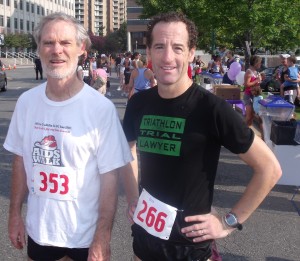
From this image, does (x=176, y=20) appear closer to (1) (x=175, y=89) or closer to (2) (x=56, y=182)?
(1) (x=175, y=89)

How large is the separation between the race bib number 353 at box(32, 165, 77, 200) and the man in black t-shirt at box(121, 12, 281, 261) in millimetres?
367

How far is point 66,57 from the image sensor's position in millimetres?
2332

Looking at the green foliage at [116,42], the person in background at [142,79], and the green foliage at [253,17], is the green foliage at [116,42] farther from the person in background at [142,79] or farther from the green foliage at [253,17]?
the person in background at [142,79]

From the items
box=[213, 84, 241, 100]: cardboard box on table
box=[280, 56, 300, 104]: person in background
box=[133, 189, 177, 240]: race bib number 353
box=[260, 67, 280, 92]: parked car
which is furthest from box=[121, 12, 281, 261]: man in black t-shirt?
box=[260, 67, 280, 92]: parked car

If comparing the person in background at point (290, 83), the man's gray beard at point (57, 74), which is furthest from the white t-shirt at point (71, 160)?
the person in background at point (290, 83)

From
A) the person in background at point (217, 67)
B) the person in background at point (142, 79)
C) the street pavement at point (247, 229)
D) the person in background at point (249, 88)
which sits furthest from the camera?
the person in background at point (217, 67)

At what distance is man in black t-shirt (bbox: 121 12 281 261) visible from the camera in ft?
6.98

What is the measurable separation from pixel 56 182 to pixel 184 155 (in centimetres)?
65

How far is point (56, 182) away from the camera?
2.33 m

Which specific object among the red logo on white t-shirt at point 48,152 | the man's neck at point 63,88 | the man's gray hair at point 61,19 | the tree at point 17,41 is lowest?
the red logo on white t-shirt at point 48,152

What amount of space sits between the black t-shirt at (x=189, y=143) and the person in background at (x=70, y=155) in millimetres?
217

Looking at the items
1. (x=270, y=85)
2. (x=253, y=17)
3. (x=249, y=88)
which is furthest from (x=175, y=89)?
(x=270, y=85)

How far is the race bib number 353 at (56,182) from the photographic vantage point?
231 cm

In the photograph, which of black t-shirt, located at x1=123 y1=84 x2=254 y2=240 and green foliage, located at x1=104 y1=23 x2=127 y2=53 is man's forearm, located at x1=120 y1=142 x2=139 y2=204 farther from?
green foliage, located at x1=104 y1=23 x2=127 y2=53
